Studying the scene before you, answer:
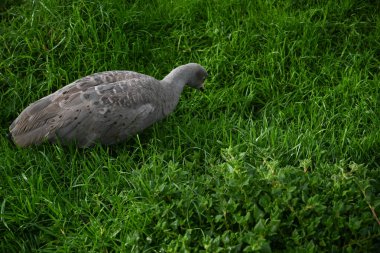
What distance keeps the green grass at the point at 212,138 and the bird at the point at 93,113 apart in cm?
10

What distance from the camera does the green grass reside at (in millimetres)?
3100

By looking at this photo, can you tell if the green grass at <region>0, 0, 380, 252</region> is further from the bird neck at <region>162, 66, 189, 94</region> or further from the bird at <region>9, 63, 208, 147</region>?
the bird neck at <region>162, 66, 189, 94</region>

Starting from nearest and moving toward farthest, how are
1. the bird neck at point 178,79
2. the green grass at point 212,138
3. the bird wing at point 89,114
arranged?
the green grass at point 212,138 < the bird wing at point 89,114 < the bird neck at point 178,79

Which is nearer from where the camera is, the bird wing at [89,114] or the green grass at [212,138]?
the green grass at [212,138]

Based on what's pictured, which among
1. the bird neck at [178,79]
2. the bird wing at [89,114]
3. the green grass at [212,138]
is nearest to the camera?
the green grass at [212,138]

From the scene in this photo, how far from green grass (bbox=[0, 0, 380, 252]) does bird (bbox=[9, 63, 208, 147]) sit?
0.32 feet

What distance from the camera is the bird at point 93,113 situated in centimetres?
377

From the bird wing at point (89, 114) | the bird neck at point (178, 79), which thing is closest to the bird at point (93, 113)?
the bird wing at point (89, 114)

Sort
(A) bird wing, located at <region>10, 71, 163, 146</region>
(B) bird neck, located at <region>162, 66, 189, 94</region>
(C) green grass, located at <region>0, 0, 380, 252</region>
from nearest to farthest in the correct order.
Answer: (C) green grass, located at <region>0, 0, 380, 252</region>, (A) bird wing, located at <region>10, 71, 163, 146</region>, (B) bird neck, located at <region>162, 66, 189, 94</region>

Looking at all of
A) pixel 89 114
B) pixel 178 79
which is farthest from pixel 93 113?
pixel 178 79

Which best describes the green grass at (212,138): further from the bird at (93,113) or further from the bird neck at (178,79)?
the bird neck at (178,79)

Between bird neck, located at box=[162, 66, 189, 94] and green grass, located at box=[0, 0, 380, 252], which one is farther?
bird neck, located at box=[162, 66, 189, 94]

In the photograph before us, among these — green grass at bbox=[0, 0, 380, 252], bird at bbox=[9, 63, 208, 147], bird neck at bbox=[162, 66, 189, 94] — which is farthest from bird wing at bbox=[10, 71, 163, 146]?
bird neck at bbox=[162, 66, 189, 94]

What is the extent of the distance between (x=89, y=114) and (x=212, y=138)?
0.84m
